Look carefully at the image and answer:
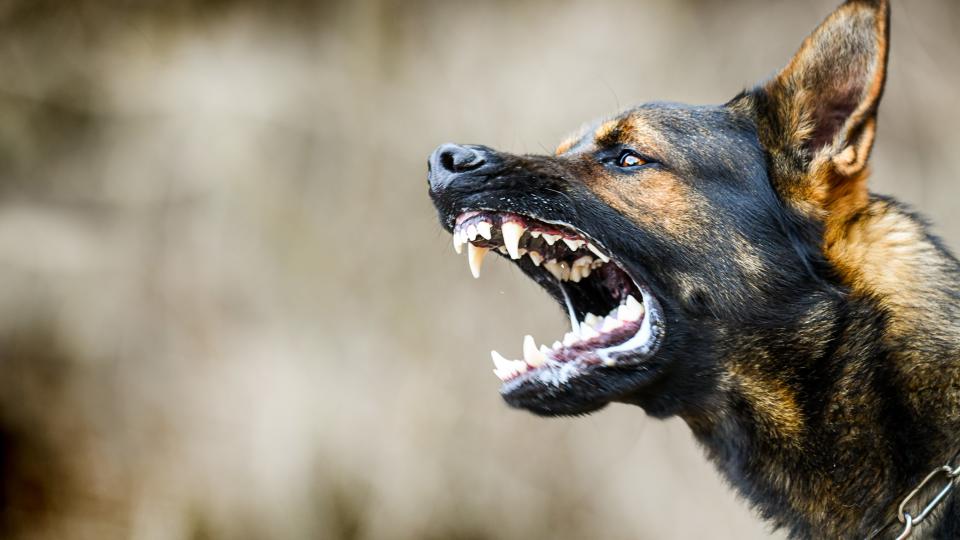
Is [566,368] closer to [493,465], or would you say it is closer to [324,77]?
[493,465]

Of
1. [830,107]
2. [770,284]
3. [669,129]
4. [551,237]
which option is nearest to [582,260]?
[551,237]

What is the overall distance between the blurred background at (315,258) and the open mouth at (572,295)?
80.9 inches

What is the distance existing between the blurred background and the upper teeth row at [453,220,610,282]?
2.08 m

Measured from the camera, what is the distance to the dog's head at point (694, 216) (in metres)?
2.35

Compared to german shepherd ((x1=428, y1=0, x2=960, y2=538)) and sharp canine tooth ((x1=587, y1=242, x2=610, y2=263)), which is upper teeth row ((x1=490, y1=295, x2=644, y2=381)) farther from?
sharp canine tooth ((x1=587, y1=242, x2=610, y2=263))

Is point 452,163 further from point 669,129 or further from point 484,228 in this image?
point 669,129

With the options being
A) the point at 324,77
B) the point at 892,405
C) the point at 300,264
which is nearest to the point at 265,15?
the point at 324,77

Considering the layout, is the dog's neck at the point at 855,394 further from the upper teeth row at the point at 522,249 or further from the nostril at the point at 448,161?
the nostril at the point at 448,161

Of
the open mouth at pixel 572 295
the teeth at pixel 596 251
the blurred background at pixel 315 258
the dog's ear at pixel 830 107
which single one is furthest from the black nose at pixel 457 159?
the blurred background at pixel 315 258

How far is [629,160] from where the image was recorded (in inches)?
101

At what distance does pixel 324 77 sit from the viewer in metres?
4.93

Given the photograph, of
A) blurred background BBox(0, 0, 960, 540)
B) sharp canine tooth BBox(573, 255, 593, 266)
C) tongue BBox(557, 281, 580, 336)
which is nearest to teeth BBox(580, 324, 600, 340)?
tongue BBox(557, 281, 580, 336)

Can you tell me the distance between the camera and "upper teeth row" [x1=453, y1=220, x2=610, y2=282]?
2.46 metres

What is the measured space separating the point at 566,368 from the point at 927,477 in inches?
32.9
